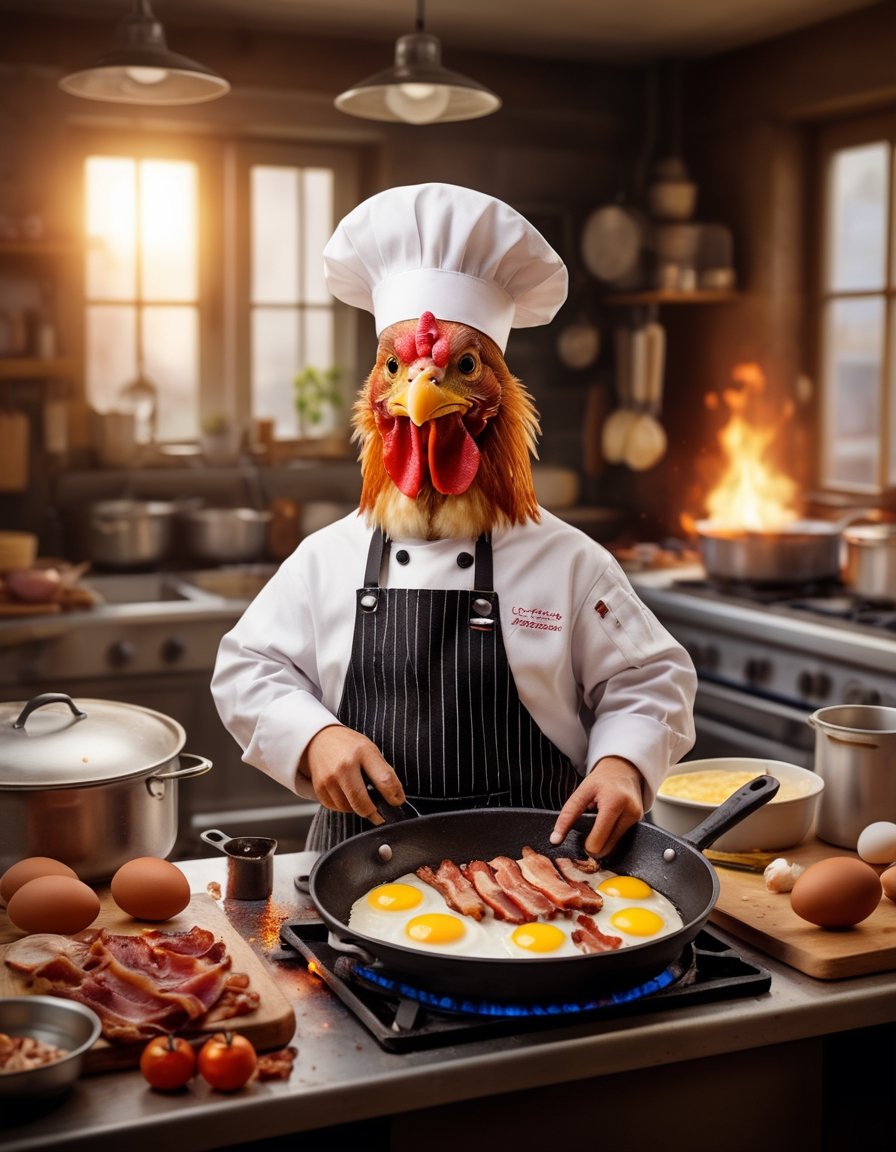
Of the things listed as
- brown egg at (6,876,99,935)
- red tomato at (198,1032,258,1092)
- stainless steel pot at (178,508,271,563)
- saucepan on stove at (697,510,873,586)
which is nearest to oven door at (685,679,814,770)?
saucepan on stove at (697,510,873,586)

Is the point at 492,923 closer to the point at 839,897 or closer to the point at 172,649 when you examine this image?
the point at 839,897

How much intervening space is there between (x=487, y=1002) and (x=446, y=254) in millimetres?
881

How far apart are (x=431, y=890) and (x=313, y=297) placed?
3.74 metres

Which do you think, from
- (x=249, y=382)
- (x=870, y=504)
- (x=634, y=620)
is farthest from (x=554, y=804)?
(x=249, y=382)

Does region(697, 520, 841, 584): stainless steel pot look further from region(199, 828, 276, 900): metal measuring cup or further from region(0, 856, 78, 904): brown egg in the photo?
region(0, 856, 78, 904): brown egg

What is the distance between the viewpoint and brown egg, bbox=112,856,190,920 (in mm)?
1481

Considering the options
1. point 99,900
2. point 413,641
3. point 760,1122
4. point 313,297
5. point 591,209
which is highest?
point 591,209

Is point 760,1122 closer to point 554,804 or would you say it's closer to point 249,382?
point 554,804

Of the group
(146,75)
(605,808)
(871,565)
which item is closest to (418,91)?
(146,75)

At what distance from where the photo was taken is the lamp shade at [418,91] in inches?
124

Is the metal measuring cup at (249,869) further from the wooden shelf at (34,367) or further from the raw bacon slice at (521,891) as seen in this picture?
the wooden shelf at (34,367)

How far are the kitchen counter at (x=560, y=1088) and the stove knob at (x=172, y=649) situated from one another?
2.34 m

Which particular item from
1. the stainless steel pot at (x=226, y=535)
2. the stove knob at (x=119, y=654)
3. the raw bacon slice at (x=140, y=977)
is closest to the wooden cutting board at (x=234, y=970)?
the raw bacon slice at (x=140, y=977)

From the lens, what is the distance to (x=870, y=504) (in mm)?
4449
